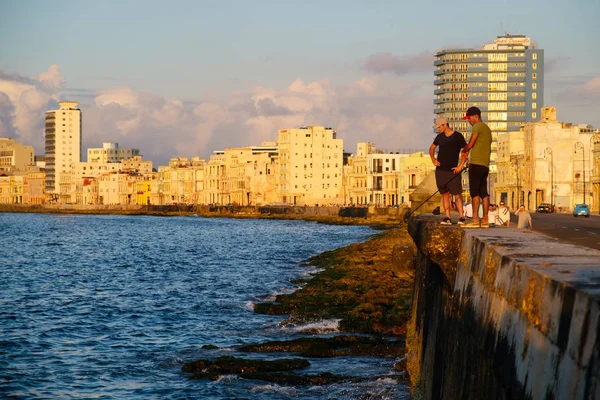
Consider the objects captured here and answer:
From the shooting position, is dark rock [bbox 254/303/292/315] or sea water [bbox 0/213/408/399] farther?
dark rock [bbox 254/303/292/315]

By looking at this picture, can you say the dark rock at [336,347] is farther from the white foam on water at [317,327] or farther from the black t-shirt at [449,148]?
the black t-shirt at [449,148]

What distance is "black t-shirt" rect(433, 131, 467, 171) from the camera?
49.4 feet

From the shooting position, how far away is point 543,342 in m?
5.74

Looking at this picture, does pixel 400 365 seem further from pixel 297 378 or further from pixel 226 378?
pixel 226 378

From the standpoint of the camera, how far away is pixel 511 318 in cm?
679

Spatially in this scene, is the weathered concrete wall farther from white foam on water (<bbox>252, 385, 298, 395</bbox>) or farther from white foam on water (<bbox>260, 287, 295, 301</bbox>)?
white foam on water (<bbox>260, 287, 295, 301</bbox>)

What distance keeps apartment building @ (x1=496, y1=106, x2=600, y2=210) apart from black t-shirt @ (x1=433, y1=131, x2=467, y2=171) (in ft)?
365

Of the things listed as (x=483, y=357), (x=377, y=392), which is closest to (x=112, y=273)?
(x=377, y=392)

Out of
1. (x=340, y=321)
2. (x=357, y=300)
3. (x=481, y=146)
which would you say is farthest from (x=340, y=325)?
(x=481, y=146)

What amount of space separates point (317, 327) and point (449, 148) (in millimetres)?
12176

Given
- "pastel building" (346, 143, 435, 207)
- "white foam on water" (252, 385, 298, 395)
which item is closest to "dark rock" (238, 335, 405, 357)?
"white foam on water" (252, 385, 298, 395)

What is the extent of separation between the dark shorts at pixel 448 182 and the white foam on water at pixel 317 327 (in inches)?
430

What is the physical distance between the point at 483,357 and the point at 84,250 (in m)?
77.1

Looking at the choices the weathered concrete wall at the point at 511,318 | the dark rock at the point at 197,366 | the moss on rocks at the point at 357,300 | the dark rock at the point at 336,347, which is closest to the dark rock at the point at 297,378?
the dark rock at the point at 197,366
